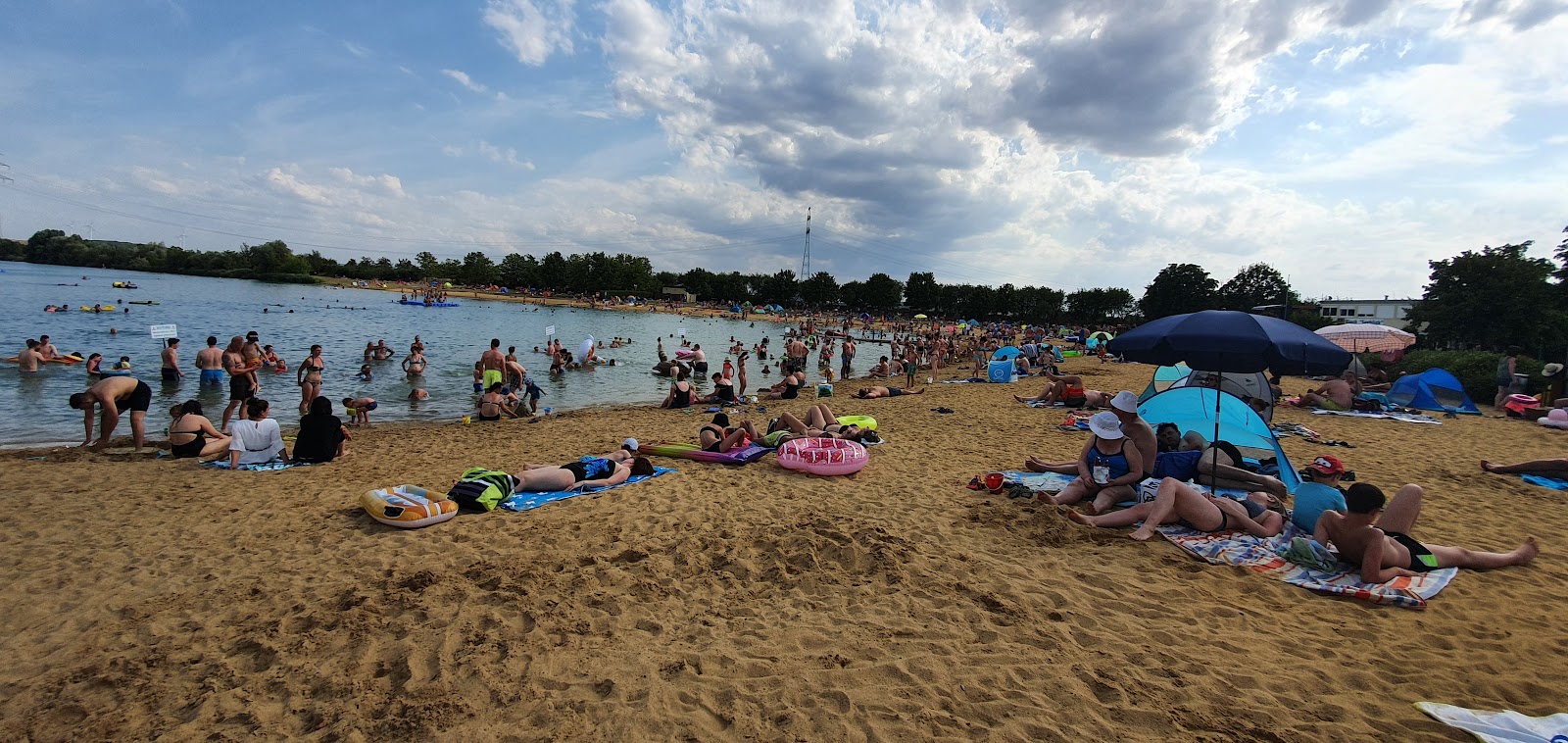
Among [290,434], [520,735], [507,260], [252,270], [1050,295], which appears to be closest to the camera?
[520,735]

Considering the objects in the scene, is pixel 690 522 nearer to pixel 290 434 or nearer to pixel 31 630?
pixel 31 630

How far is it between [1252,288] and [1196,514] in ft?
200

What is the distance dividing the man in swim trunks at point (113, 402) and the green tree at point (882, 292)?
8440 cm

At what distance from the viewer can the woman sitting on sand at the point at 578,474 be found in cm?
614

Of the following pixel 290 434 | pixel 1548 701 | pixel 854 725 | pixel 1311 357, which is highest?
pixel 1311 357

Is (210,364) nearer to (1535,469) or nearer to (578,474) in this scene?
(578,474)

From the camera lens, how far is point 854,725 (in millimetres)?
2678

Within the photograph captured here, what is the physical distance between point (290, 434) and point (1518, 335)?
109ft

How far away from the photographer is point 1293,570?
4164 millimetres

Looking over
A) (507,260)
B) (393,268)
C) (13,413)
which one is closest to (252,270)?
(393,268)

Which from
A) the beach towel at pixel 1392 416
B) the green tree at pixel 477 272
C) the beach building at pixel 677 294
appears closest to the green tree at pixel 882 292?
the beach building at pixel 677 294

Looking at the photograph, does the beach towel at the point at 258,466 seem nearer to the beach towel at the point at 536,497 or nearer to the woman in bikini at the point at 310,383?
the beach towel at the point at 536,497

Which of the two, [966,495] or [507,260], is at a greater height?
[507,260]

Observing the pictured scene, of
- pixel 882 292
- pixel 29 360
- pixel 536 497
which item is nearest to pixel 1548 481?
pixel 536 497
